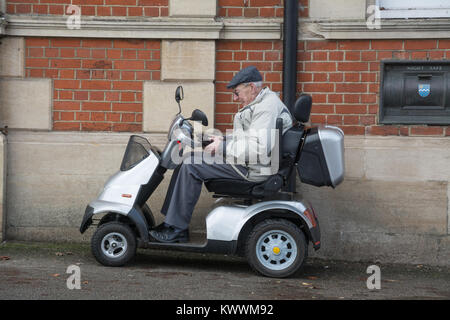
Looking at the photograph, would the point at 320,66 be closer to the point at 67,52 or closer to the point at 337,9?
the point at 337,9

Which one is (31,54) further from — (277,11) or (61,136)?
(277,11)

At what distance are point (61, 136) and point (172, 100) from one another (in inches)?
45.4

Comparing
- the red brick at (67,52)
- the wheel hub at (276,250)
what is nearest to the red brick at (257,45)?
the red brick at (67,52)

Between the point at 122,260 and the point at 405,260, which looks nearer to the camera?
the point at 122,260

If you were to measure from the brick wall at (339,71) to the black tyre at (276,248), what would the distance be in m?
1.63

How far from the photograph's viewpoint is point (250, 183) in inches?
218

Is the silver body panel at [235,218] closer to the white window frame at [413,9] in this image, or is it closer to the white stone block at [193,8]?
the white stone block at [193,8]

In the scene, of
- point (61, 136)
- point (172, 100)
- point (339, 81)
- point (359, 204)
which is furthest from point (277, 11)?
point (61, 136)

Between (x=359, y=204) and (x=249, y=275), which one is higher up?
(x=359, y=204)

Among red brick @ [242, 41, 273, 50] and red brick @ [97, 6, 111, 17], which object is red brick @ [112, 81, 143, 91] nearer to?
red brick @ [97, 6, 111, 17]

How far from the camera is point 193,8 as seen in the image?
6.70 metres

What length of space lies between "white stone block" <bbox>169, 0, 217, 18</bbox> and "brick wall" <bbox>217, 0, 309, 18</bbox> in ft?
0.38

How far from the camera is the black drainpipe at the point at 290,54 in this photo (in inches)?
259

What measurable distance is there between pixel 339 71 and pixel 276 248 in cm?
210
